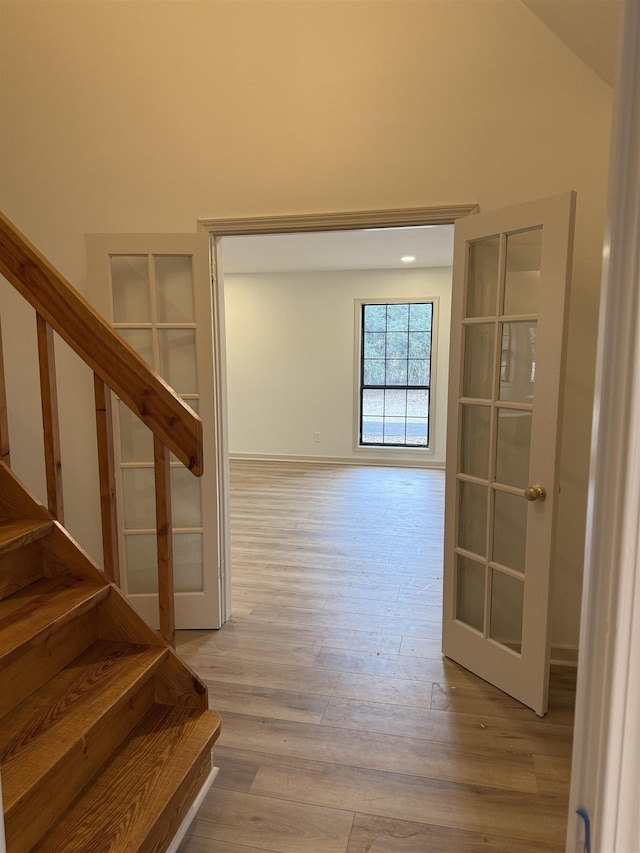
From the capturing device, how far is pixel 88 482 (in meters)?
2.96

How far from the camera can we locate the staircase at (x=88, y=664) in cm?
136

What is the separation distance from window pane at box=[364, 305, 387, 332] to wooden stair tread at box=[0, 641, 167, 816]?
19.7 ft

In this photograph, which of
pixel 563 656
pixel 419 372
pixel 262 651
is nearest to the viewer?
pixel 563 656

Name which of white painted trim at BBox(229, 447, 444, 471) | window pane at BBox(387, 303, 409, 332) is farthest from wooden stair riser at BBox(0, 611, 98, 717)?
window pane at BBox(387, 303, 409, 332)

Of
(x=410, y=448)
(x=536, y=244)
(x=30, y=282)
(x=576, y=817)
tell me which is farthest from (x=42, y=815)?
(x=410, y=448)

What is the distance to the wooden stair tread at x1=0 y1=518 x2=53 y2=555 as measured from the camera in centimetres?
167

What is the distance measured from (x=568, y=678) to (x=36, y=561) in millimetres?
2367

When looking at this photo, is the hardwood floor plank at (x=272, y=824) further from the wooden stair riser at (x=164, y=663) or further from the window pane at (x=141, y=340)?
the window pane at (x=141, y=340)

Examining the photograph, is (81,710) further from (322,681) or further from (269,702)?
(322,681)

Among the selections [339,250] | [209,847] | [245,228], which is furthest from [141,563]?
[339,250]

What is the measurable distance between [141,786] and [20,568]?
81 cm

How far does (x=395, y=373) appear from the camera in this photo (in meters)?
7.32

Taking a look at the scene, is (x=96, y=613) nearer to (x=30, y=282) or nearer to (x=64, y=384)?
(x=30, y=282)

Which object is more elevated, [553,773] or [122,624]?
[122,624]
